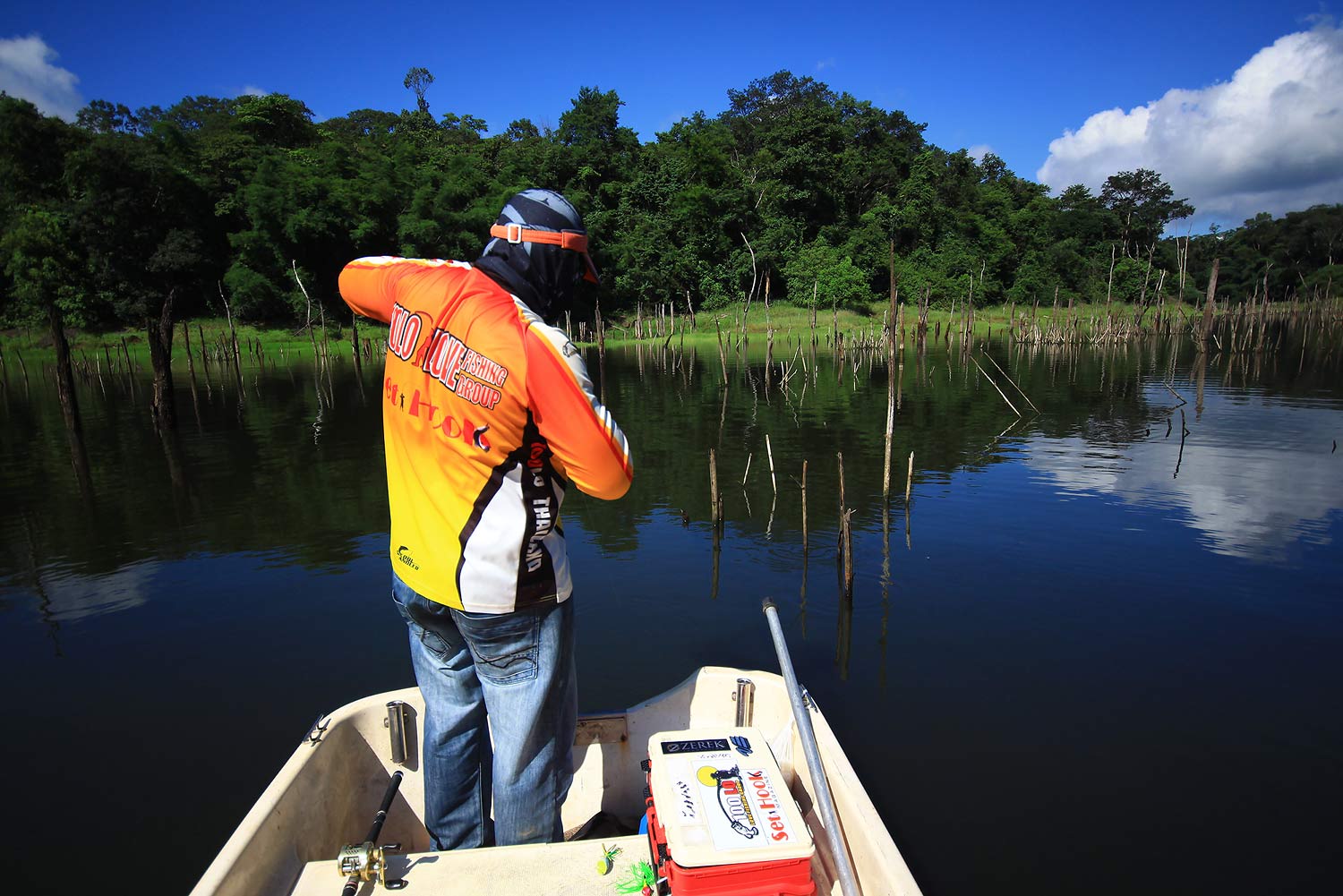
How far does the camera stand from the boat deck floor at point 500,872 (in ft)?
8.64

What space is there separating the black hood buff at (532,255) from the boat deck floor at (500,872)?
1.98 metres

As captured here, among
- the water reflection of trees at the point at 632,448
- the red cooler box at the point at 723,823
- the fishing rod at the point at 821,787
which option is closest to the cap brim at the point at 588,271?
the fishing rod at the point at 821,787

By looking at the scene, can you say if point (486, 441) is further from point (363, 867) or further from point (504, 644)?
point (363, 867)

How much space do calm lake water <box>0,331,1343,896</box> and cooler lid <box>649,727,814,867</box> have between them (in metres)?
2.10

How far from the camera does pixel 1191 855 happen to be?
435cm

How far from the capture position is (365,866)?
262cm

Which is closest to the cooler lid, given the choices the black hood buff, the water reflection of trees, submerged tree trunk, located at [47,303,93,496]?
the black hood buff

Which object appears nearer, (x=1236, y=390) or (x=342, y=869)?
(x=342, y=869)

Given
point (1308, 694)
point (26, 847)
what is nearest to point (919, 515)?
point (1308, 694)

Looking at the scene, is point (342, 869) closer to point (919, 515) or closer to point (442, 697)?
point (442, 697)

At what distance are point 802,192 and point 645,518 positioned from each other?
48110 mm

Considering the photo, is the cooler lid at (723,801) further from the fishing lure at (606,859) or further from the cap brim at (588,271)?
the cap brim at (588,271)

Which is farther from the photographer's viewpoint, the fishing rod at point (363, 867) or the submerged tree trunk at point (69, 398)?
the submerged tree trunk at point (69, 398)

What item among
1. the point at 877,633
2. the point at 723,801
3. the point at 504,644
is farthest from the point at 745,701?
the point at 877,633
